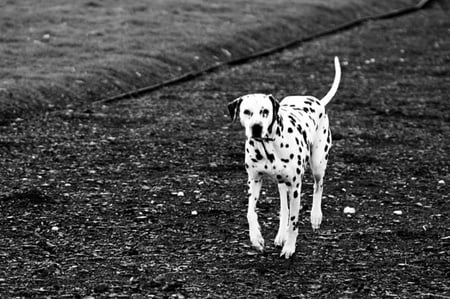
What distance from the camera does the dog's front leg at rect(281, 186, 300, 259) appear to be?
9.33 metres

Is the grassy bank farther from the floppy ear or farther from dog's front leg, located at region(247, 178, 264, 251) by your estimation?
the floppy ear

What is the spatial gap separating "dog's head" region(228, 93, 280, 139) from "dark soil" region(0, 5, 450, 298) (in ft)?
4.70

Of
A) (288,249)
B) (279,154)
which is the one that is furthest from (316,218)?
(279,154)

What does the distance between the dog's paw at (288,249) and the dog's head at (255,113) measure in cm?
131

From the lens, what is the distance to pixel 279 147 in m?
9.13

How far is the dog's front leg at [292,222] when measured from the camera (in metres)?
9.33

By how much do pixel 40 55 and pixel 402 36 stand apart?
11.7 meters

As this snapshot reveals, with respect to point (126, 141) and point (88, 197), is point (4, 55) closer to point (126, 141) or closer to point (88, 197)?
point (126, 141)

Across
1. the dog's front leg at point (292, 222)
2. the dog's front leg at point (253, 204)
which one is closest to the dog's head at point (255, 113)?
the dog's front leg at point (253, 204)

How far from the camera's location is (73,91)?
18344 millimetres

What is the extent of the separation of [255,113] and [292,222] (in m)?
1.31

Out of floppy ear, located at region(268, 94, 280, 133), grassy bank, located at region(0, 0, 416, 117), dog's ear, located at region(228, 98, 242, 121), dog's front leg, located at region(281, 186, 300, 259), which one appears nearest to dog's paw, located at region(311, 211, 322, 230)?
dog's front leg, located at region(281, 186, 300, 259)

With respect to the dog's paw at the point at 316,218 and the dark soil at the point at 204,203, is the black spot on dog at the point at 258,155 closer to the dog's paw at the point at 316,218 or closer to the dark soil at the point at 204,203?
the dark soil at the point at 204,203

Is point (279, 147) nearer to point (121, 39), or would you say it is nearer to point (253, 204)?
point (253, 204)
